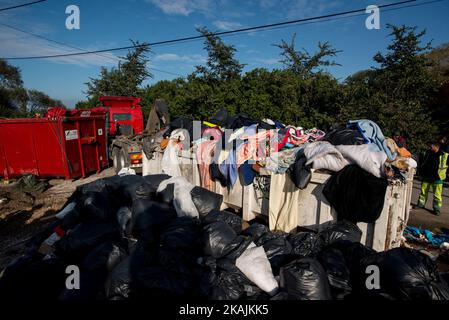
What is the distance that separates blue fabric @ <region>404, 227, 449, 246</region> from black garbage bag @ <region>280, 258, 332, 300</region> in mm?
2449

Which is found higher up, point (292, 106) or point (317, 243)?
point (292, 106)

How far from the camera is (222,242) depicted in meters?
2.80

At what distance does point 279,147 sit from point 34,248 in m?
3.36

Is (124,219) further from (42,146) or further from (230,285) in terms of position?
(42,146)

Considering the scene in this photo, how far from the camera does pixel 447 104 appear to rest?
838 cm

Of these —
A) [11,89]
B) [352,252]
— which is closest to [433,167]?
[352,252]

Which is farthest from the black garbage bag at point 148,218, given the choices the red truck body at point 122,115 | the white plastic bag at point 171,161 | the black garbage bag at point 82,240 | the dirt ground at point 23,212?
the red truck body at point 122,115

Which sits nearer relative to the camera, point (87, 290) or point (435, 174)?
point (87, 290)

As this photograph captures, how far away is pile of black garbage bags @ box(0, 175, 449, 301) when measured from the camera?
2154 millimetres

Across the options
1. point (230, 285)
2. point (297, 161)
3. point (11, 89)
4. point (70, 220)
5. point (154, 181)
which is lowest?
point (230, 285)

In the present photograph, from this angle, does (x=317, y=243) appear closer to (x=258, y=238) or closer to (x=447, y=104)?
(x=258, y=238)

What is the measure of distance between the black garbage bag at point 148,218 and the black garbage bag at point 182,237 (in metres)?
0.16

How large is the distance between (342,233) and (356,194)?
0.42 m
